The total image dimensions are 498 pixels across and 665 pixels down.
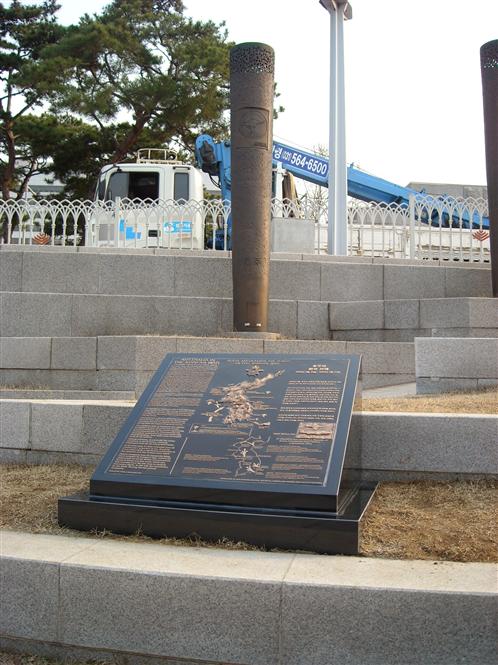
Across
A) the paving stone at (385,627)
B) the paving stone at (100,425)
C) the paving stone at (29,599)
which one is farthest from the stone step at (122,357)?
the paving stone at (385,627)

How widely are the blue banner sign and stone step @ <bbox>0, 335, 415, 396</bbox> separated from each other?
10252 mm

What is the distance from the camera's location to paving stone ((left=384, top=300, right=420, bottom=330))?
9.05 metres

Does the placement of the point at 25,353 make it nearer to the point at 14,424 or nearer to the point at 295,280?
the point at 14,424

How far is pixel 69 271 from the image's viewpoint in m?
9.86

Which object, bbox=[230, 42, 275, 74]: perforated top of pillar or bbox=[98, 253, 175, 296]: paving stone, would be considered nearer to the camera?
bbox=[230, 42, 275, 74]: perforated top of pillar

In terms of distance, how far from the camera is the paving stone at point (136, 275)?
9922 mm

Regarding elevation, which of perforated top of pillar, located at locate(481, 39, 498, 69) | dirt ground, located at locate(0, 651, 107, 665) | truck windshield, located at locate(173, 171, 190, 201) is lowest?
dirt ground, located at locate(0, 651, 107, 665)

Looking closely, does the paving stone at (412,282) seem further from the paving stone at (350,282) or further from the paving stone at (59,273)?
the paving stone at (59,273)

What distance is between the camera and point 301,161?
17750 millimetres

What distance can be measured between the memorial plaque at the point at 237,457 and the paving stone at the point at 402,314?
4.93 m

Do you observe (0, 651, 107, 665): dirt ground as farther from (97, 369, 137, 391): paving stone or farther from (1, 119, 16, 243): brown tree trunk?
(1, 119, 16, 243): brown tree trunk

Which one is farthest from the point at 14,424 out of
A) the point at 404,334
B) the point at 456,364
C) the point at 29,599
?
the point at 404,334

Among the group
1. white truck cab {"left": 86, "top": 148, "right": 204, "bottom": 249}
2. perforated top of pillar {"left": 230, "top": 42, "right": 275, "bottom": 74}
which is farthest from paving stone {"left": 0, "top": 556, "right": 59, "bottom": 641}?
white truck cab {"left": 86, "top": 148, "right": 204, "bottom": 249}

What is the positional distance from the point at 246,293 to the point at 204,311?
1125mm
